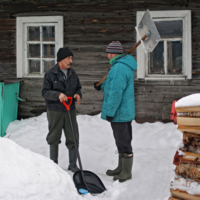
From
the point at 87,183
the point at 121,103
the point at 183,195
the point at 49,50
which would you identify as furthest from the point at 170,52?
the point at 183,195

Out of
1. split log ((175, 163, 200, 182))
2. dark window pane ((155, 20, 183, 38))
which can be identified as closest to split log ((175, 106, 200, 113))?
split log ((175, 163, 200, 182))

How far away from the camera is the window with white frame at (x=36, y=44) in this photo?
615 cm

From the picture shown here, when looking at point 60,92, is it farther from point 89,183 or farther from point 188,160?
point 188,160

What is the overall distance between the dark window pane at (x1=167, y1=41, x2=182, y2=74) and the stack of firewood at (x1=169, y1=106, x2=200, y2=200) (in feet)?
12.2

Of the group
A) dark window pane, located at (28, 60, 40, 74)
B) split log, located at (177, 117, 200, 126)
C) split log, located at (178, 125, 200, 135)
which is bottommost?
split log, located at (178, 125, 200, 135)

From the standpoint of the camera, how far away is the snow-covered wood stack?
2.36 metres

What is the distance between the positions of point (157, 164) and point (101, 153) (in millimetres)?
1088

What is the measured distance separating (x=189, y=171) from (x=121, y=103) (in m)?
1.22

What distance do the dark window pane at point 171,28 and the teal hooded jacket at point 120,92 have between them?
2.99 metres

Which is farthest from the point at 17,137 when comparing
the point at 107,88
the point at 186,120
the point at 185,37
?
the point at 185,37

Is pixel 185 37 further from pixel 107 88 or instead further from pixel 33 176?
pixel 33 176

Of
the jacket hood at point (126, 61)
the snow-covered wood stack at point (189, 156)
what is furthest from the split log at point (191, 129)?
the jacket hood at point (126, 61)

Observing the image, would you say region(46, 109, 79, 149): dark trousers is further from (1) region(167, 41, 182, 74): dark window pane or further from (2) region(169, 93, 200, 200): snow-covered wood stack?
(1) region(167, 41, 182, 74): dark window pane

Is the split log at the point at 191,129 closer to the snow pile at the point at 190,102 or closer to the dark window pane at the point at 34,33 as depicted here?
the snow pile at the point at 190,102
